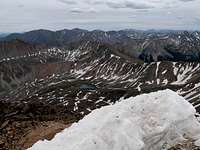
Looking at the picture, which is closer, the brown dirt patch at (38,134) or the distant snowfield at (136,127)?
the distant snowfield at (136,127)

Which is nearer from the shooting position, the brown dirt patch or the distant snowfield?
the distant snowfield

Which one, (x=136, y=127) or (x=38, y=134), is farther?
(x=38, y=134)

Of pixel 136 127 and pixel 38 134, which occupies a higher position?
pixel 136 127

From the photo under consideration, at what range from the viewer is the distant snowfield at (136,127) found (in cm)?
1864

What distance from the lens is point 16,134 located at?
47.1m

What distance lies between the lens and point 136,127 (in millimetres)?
19641

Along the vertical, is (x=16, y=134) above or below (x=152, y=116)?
below

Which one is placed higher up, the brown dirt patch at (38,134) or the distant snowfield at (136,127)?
the distant snowfield at (136,127)

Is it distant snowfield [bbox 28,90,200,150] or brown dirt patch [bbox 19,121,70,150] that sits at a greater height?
distant snowfield [bbox 28,90,200,150]

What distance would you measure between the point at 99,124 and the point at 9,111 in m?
88.0

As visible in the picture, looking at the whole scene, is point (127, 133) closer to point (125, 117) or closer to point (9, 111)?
point (125, 117)

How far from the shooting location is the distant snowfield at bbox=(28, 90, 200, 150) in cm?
1864

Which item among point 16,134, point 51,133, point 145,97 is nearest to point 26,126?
point 16,134

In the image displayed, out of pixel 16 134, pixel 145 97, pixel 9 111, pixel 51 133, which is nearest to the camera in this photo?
pixel 145 97
